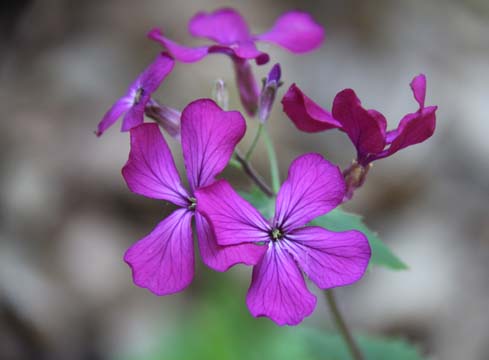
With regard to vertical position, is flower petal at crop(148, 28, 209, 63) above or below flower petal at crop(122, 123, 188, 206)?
above

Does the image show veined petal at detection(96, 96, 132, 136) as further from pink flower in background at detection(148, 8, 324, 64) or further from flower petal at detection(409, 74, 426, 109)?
flower petal at detection(409, 74, 426, 109)

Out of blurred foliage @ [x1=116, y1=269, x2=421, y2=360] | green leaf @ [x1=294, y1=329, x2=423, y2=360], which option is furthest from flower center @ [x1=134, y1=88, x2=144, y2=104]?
blurred foliage @ [x1=116, y1=269, x2=421, y2=360]

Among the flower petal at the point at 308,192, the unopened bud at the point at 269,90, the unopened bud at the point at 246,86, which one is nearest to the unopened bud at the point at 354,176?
the flower petal at the point at 308,192

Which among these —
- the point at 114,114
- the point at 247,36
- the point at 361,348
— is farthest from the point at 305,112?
the point at 361,348

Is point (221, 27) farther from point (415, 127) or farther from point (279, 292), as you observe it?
point (279, 292)

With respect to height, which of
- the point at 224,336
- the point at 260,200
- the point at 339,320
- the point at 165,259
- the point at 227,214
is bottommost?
the point at 224,336

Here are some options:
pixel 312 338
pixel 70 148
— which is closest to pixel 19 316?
pixel 70 148
